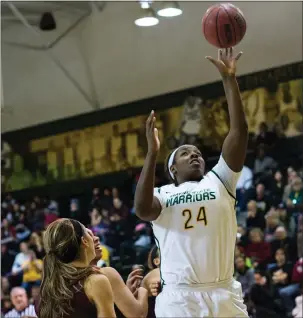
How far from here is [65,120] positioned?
1532cm

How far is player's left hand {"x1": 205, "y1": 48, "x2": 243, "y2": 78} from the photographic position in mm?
4328

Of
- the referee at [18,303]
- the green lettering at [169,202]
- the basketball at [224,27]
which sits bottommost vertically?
the referee at [18,303]

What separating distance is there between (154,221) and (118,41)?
1049cm

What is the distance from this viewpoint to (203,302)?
14.0 ft

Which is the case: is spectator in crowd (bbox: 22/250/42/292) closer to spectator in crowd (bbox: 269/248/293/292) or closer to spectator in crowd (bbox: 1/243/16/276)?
spectator in crowd (bbox: 1/243/16/276)

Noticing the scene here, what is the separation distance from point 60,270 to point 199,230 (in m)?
0.84

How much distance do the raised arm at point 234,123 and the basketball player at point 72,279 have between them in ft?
3.02

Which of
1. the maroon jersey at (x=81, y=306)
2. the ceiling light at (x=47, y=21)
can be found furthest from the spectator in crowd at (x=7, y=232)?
the maroon jersey at (x=81, y=306)

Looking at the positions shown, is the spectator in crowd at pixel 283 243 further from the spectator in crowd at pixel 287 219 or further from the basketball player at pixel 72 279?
the basketball player at pixel 72 279

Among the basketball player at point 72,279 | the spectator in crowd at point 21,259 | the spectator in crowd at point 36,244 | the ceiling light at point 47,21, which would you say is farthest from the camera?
the ceiling light at point 47,21

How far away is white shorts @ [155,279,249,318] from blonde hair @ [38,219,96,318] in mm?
608

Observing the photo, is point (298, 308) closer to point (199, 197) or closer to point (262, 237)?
point (262, 237)

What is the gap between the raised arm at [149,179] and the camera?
166 inches

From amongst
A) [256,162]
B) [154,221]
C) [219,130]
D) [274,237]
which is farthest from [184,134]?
[154,221]
